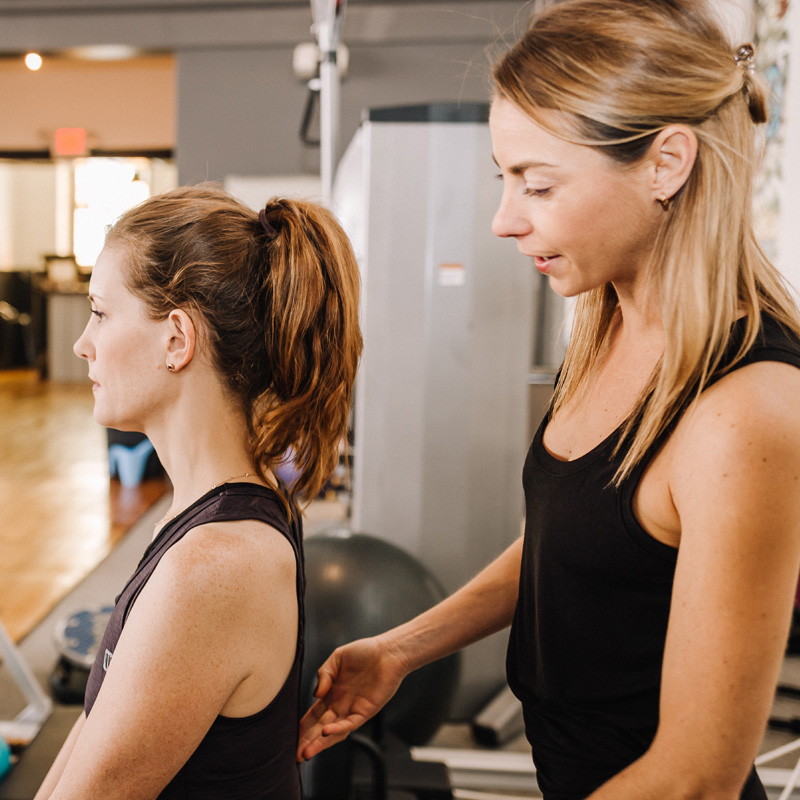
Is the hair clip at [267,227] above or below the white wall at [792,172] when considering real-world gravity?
below

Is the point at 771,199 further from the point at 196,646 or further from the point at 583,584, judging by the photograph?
the point at 196,646

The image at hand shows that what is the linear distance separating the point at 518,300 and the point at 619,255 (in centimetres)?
176

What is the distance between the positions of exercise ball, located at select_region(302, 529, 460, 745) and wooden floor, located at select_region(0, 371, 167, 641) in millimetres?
1740

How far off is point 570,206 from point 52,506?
185 inches

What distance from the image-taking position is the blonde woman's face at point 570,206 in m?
0.76

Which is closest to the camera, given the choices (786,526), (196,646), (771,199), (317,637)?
(786,526)

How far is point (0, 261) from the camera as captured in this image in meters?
12.4

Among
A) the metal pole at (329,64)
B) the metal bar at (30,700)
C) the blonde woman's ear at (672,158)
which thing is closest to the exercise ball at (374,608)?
the metal bar at (30,700)

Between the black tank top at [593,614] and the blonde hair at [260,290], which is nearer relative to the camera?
the black tank top at [593,614]

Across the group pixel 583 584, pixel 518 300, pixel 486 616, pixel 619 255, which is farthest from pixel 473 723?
pixel 619 255

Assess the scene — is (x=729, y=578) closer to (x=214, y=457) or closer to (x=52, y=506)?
(x=214, y=457)

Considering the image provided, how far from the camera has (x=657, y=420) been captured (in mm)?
741

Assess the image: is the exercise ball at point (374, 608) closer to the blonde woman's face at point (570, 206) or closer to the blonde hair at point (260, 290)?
the blonde hair at point (260, 290)

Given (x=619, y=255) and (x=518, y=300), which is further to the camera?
(x=518, y=300)
